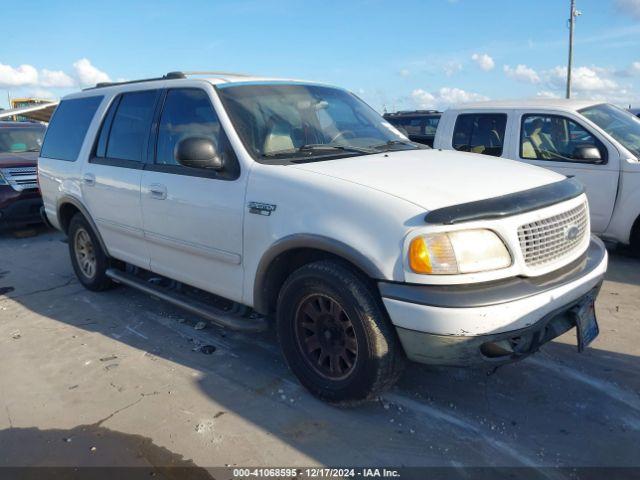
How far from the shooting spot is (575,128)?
5977 millimetres

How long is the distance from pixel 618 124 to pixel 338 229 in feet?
15.8

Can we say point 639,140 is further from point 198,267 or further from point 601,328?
point 198,267

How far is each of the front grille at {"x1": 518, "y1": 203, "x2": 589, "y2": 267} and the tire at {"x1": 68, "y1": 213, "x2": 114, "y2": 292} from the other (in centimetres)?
390

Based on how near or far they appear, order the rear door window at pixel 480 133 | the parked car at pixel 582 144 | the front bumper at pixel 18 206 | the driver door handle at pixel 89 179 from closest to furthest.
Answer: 1. the driver door handle at pixel 89 179
2. the parked car at pixel 582 144
3. the rear door window at pixel 480 133
4. the front bumper at pixel 18 206

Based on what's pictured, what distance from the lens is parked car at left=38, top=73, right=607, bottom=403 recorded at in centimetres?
261

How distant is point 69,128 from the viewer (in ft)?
17.5

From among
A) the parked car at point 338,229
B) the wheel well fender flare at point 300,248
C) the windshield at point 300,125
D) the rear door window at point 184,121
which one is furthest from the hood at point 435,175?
the rear door window at point 184,121

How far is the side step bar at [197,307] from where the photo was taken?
11.8 feet

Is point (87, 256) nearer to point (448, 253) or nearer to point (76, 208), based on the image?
point (76, 208)

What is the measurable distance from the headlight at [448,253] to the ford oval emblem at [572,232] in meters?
0.72

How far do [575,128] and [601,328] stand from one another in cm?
270

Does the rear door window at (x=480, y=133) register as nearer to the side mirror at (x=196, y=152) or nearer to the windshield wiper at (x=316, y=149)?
the windshield wiper at (x=316, y=149)

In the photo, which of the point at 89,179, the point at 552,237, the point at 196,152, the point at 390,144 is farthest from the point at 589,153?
the point at 89,179

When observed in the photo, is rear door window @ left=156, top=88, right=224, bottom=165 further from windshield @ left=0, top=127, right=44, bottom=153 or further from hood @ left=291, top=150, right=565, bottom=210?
windshield @ left=0, top=127, right=44, bottom=153
